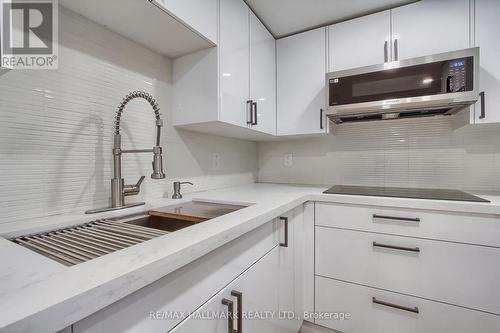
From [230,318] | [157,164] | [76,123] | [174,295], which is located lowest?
[230,318]

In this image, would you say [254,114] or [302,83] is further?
[302,83]

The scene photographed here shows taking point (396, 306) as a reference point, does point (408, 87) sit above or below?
above

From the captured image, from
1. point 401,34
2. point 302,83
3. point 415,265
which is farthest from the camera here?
point 302,83

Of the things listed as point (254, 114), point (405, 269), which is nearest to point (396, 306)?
point (405, 269)

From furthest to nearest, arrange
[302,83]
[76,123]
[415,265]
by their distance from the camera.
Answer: [302,83] < [415,265] < [76,123]

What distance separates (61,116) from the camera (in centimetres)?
86

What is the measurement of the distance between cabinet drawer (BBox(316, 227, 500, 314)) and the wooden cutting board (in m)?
0.64

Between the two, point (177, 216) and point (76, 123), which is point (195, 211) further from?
point (76, 123)

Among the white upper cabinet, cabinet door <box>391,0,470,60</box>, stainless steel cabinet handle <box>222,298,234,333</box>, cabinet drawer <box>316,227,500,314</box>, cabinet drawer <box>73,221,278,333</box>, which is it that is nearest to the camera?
cabinet drawer <box>73,221,278,333</box>

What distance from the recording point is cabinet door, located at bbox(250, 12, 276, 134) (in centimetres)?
147

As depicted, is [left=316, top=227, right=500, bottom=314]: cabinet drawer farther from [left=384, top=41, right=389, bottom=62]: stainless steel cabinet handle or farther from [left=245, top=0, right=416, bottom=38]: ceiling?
[left=245, top=0, right=416, bottom=38]: ceiling

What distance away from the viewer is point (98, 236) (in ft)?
2.15

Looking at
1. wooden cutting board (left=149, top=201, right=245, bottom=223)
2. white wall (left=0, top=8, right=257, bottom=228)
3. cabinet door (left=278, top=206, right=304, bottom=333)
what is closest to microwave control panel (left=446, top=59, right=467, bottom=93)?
cabinet door (left=278, top=206, right=304, bottom=333)

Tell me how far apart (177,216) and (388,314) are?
1.22 m
